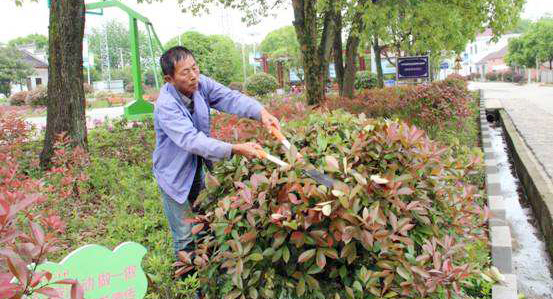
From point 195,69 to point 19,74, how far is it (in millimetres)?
49830

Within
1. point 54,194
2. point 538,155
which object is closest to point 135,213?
point 54,194

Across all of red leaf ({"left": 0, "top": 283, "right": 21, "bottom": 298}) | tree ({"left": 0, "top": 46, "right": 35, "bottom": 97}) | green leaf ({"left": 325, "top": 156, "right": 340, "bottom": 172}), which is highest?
tree ({"left": 0, "top": 46, "right": 35, "bottom": 97})

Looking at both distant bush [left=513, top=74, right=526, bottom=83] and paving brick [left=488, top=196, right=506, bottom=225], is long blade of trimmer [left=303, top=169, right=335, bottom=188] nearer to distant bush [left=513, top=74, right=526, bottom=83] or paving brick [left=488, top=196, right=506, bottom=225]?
paving brick [left=488, top=196, right=506, bottom=225]

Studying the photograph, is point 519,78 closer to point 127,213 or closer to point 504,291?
point 127,213

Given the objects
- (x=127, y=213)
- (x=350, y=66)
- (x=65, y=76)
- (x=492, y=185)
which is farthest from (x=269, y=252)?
(x=350, y=66)

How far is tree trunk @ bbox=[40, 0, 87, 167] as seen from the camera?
19.6 feet

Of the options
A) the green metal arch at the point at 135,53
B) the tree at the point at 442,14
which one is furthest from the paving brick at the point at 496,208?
the green metal arch at the point at 135,53

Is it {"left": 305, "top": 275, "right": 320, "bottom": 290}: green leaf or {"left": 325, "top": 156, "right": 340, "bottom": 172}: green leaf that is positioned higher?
{"left": 325, "top": 156, "right": 340, "bottom": 172}: green leaf

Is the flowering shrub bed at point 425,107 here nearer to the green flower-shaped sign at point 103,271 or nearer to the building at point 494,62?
the green flower-shaped sign at point 103,271

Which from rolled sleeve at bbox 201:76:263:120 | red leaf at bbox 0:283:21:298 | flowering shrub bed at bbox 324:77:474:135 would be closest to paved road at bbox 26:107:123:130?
flowering shrub bed at bbox 324:77:474:135

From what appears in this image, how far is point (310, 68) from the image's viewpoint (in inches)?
346

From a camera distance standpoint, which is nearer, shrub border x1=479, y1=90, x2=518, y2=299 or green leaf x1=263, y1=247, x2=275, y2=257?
green leaf x1=263, y1=247, x2=275, y2=257

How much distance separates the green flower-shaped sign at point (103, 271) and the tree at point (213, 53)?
31152 millimetres

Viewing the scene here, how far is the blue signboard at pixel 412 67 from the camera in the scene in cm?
1423
